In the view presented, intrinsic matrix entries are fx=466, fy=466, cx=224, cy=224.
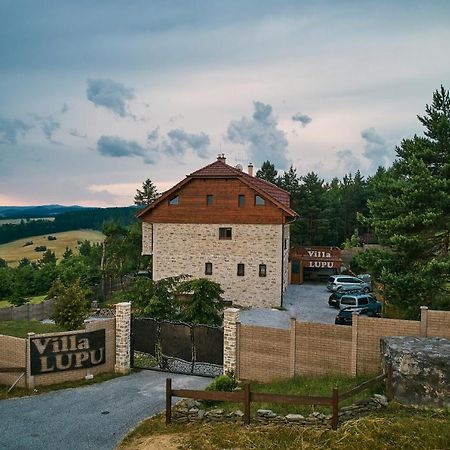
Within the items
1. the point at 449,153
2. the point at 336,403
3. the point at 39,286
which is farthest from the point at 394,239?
the point at 39,286

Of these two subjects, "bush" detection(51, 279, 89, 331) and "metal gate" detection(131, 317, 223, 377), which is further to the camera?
"bush" detection(51, 279, 89, 331)

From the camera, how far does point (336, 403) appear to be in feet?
35.0

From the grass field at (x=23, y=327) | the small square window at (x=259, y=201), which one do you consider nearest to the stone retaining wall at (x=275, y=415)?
the grass field at (x=23, y=327)

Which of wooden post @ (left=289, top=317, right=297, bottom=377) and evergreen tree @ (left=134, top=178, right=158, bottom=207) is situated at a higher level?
evergreen tree @ (left=134, top=178, right=158, bottom=207)

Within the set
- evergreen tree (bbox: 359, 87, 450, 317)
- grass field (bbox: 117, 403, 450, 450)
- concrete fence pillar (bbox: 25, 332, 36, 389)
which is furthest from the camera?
evergreen tree (bbox: 359, 87, 450, 317)

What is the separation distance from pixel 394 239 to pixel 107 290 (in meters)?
24.2

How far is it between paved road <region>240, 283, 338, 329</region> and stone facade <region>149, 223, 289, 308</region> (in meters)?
1.37

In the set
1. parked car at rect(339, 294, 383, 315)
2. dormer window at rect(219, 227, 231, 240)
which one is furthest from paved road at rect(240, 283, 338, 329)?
dormer window at rect(219, 227, 231, 240)

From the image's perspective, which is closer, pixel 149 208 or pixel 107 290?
pixel 149 208

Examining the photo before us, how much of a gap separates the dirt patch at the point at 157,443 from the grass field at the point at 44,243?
292 feet

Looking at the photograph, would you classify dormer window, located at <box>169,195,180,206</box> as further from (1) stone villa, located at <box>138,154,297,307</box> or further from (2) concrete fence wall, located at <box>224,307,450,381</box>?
(2) concrete fence wall, located at <box>224,307,450,381</box>

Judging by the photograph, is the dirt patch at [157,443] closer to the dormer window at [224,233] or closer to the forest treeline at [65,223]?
the dormer window at [224,233]

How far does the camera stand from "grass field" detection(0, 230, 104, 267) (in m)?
98.1

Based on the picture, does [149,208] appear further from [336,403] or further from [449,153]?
[336,403]
